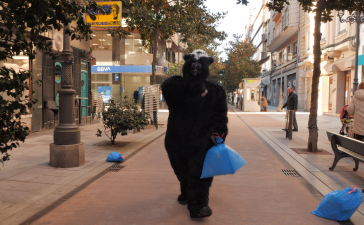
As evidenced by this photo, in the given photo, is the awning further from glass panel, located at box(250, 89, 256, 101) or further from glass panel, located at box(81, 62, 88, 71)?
glass panel, located at box(81, 62, 88, 71)

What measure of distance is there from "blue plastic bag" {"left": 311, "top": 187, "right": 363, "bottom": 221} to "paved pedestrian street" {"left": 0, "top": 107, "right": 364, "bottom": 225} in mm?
107

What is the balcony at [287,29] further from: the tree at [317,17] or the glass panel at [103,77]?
the tree at [317,17]

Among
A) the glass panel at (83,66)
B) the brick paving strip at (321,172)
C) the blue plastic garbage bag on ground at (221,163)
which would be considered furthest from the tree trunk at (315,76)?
the glass panel at (83,66)

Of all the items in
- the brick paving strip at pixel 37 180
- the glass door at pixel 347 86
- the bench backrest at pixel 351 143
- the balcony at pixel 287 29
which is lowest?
the brick paving strip at pixel 37 180

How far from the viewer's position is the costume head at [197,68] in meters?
3.63

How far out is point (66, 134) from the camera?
6.28m

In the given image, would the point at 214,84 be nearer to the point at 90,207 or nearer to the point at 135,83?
the point at 90,207

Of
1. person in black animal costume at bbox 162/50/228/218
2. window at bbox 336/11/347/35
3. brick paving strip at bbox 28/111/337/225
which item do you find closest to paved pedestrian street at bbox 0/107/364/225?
brick paving strip at bbox 28/111/337/225

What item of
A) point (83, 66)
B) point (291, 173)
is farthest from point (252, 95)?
point (291, 173)

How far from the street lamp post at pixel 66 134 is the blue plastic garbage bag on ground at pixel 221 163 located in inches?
143

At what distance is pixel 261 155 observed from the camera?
26.7 feet

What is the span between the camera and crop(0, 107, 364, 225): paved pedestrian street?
3811 mm

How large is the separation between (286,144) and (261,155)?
2037mm

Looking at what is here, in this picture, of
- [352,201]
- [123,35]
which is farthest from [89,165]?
[123,35]
